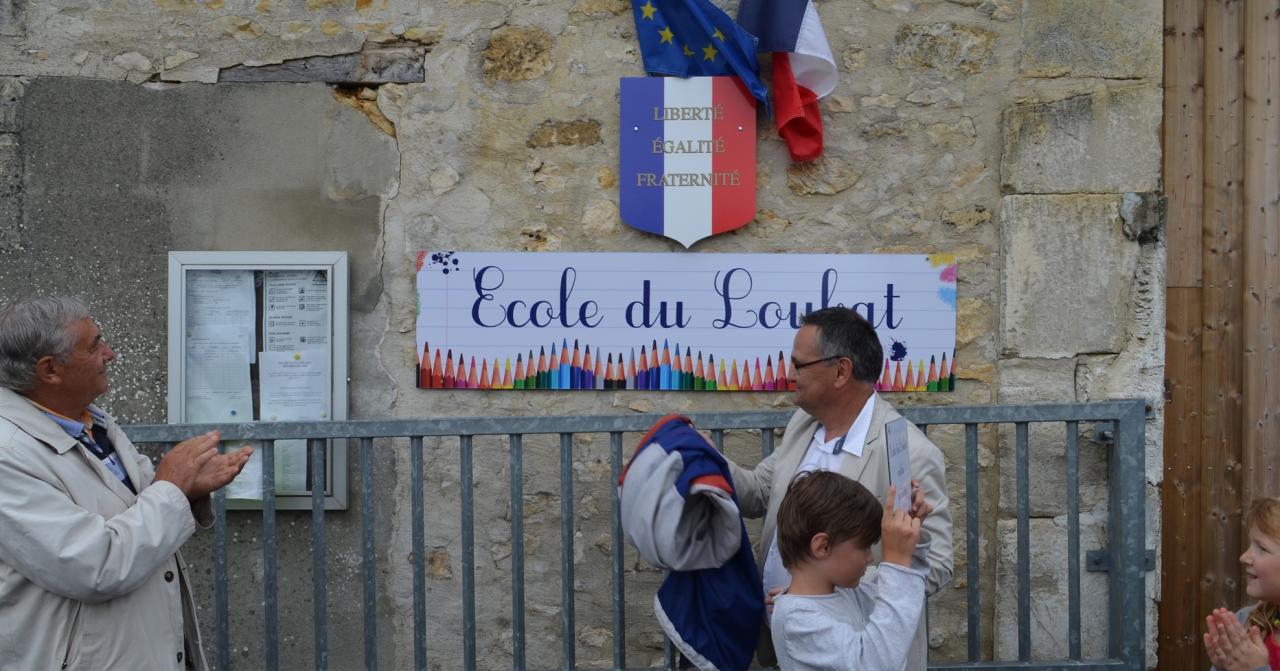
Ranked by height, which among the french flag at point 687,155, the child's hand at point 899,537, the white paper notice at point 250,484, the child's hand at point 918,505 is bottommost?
the white paper notice at point 250,484

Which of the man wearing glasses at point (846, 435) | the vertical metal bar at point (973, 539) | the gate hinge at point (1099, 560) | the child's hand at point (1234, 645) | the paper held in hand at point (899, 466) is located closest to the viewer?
the paper held in hand at point (899, 466)

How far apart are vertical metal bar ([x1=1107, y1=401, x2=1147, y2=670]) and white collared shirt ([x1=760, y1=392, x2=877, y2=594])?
40.5 inches

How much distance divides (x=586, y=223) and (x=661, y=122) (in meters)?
0.43

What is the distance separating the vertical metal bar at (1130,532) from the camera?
11.0 ft

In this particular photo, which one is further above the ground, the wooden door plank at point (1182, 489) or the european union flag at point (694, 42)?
the european union flag at point (694, 42)

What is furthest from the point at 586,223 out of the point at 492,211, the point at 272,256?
the point at 272,256

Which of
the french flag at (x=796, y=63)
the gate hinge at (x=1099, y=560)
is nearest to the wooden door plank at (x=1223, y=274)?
the gate hinge at (x=1099, y=560)

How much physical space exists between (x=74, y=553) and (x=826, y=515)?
1.54 metres

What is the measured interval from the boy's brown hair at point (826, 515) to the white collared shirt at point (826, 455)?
1.15 ft

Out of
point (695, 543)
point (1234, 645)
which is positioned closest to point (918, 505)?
point (695, 543)

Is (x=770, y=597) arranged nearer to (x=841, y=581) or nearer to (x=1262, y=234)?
(x=841, y=581)

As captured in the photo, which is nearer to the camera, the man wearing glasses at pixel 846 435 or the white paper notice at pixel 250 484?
the man wearing glasses at pixel 846 435

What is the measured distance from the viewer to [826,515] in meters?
2.30

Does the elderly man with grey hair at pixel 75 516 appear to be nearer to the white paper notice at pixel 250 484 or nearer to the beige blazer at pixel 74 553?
the beige blazer at pixel 74 553
